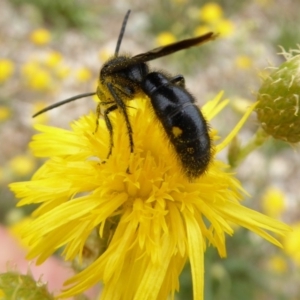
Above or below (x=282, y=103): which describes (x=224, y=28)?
below

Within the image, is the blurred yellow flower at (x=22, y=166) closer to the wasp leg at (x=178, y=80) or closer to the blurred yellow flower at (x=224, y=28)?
the blurred yellow flower at (x=224, y=28)

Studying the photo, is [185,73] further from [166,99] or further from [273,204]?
[166,99]

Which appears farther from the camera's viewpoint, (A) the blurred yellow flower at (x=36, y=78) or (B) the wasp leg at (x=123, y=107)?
(A) the blurred yellow flower at (x=36, y=78)

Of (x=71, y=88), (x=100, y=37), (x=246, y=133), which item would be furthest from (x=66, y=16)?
(x=246, y=133)

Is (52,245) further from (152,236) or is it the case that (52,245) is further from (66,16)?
(66,16)

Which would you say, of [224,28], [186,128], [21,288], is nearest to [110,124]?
[186,128]

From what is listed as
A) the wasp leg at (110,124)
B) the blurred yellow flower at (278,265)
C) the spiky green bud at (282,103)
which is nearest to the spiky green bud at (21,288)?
the wasp leg at (110,124)
